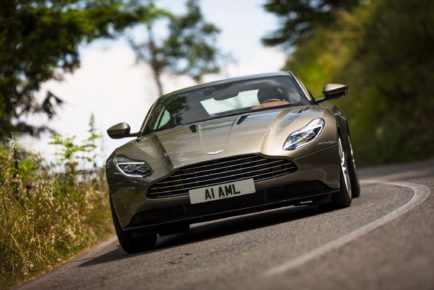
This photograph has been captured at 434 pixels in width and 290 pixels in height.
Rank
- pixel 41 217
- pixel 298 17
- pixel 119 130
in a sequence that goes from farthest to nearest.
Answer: pixel 298 17
pixel 119 130
pixel 41 217

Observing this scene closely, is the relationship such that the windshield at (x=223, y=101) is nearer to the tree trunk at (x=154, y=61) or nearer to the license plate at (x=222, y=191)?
the license plate at (x=222, y=191)

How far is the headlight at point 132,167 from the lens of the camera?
831 centimetres

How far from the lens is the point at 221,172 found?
809 centimetres

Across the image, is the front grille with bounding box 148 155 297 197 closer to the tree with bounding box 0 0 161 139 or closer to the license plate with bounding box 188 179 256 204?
the license plate with bounding box 188 179 256 204

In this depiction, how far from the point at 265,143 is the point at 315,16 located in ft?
128

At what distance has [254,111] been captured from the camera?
9352mm

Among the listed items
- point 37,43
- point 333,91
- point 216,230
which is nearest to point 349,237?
point 216,230

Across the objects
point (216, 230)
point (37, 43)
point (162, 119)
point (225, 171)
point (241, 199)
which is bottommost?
point (216, 230)

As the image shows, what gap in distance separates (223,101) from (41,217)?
2170 millimetres

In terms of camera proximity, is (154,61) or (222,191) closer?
(222,191)

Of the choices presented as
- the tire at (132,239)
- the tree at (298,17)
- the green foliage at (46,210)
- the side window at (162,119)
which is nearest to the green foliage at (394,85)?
the green foliage at (46,210)

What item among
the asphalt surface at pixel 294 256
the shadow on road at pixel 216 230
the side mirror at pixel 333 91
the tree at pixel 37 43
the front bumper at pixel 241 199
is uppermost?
the tree at pixel 37 43

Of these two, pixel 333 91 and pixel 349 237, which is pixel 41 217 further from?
pixel 349 237

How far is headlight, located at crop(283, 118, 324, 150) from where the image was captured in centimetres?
827
